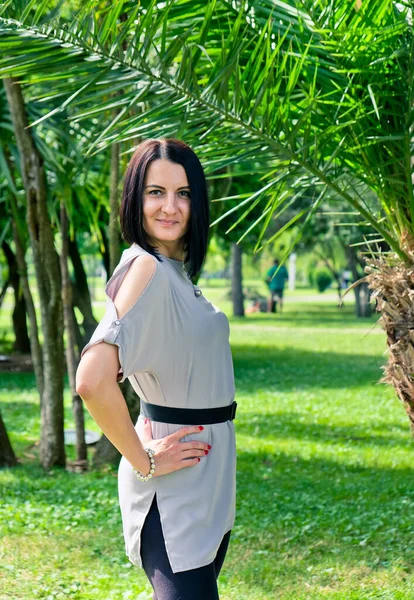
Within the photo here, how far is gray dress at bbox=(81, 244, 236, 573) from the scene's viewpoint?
217 centimetres

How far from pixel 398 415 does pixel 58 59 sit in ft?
24.4

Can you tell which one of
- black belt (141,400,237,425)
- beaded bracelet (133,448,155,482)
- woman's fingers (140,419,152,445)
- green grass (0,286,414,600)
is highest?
black belt (141,400,237,425)

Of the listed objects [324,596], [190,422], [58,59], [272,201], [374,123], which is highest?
[58,59]

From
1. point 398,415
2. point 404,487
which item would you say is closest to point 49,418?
point 404,487

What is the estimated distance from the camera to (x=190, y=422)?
2268mm

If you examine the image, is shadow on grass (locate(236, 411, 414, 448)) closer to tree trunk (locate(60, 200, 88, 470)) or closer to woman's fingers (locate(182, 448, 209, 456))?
tree trunk (locate(60, 200, 88, 470))

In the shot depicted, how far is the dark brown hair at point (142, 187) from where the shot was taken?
2.31m

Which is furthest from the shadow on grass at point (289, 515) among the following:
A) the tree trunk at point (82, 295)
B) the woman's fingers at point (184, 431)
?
the tree trunk at point (82, 295)

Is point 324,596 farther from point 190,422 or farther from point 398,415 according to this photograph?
point 398,415

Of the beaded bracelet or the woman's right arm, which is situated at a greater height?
the woman's right arm

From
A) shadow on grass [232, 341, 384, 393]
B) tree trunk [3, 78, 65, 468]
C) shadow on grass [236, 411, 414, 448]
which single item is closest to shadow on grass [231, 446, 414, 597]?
shadow on grass [236, 411, 414, 448]

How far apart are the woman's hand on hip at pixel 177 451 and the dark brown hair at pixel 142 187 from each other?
0.46 meters

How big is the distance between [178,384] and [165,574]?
47cm

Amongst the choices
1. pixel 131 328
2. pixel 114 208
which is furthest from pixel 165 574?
pixel 114 208
